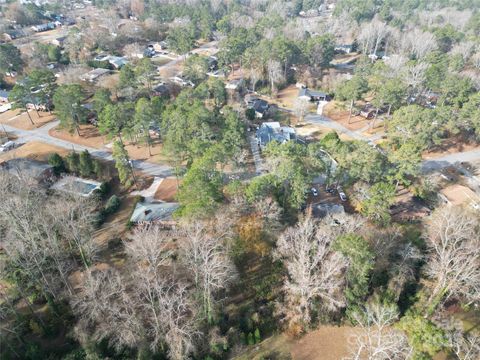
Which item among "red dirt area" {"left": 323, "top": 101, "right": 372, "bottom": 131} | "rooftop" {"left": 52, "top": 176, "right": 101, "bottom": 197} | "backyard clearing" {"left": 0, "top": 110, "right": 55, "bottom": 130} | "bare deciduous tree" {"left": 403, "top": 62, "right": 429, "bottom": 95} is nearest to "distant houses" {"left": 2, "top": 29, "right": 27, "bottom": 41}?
"backyard clearing" {"left": 0, "top": 110, "right": 55, "bottom": 130}

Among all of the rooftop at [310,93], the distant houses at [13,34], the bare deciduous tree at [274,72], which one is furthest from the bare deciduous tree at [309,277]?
the distant houses at [13,34]

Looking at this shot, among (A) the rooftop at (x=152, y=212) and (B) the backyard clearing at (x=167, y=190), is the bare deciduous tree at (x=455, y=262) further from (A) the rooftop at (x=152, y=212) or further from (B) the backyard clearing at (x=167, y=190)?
(B) the backyard clearing at (x=167, y=190)

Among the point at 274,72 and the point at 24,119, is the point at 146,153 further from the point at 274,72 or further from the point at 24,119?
the point at 274,72

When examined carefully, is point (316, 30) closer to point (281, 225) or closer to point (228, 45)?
point (228, 45)

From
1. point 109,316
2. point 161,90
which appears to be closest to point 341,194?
point 109,316

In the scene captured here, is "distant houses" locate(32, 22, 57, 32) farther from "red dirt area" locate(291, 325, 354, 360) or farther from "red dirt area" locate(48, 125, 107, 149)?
"red dirt area" locate(291, 325, 354, 360)

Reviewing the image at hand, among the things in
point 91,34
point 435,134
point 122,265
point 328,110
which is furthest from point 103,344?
point 91,34
